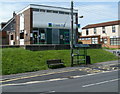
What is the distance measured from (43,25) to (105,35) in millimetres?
23317

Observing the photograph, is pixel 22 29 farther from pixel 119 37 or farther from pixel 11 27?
pixel 119 37

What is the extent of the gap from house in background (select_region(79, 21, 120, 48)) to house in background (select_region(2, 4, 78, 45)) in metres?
15.0

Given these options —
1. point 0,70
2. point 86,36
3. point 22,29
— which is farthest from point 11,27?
point 0,70

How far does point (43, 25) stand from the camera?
3781 centimetres

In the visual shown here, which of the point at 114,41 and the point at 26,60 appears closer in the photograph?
the point at 26,60

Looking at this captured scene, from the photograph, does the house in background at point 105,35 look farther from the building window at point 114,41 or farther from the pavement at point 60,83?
the pavement at point 60,83

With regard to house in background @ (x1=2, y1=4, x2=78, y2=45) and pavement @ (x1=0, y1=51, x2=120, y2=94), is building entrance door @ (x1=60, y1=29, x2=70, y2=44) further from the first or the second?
pavement @ (x1=0, y1=51, x2=120, y2=94)

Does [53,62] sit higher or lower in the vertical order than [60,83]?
higher

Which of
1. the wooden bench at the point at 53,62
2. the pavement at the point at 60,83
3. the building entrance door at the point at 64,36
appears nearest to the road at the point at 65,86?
the pavement at the point at 60,83

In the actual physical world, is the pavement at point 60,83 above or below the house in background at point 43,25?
below

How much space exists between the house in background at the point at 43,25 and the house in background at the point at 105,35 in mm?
14981

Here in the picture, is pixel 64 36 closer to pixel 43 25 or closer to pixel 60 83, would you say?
pixel 43 25

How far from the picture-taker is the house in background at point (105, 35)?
50.1 metres

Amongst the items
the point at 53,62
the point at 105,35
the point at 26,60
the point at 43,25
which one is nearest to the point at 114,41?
the point at 105,35
